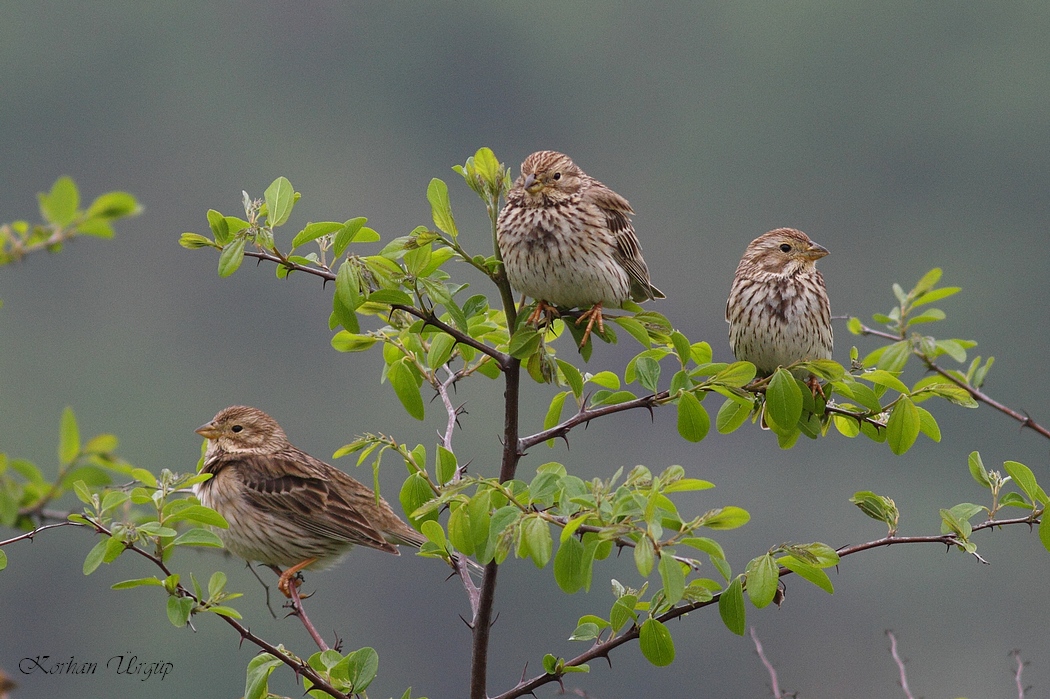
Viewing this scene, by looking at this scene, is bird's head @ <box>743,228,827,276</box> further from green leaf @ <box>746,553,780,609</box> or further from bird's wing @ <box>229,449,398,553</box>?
green leaf @ <box>746,553,780,609</box>

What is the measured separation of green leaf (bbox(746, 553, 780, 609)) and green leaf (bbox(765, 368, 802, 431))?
0.63 meters

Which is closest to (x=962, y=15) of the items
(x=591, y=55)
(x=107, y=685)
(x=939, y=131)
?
(x=939, y=131)

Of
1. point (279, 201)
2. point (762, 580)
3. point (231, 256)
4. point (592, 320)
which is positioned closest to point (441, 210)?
point (279, 201)

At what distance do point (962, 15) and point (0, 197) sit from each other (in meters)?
78.0

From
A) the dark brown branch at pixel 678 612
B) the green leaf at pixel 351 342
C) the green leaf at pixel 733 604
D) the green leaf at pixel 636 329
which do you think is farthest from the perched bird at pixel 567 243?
the green leaf at pixel 733 604

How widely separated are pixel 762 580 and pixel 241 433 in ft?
15.1

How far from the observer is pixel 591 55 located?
389ft

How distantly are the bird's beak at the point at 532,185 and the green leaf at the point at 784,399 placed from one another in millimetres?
2228

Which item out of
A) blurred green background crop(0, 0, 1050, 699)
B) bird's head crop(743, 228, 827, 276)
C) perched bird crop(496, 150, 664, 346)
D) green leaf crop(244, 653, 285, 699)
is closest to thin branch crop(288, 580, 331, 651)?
green leaf crop(244, 653, 285, 699)

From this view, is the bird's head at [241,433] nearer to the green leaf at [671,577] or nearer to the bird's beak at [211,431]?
the bird's beak at [211,431]

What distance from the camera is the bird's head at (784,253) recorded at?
7.04 meters

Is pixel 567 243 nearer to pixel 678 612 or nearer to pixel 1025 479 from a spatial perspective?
pixel 678 612

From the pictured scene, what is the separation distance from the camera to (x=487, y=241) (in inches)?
2190

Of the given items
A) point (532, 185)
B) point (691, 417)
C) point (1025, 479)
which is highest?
point (532, 185)
